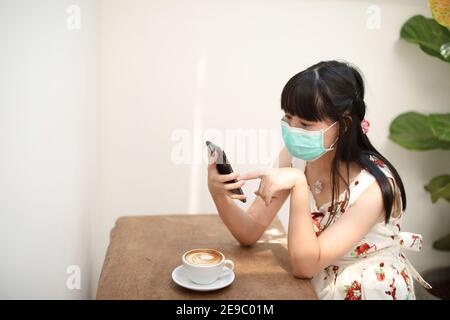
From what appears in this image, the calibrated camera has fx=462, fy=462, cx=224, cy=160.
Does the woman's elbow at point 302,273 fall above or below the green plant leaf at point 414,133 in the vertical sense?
below

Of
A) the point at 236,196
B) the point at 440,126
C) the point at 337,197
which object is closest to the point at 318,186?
the point at 337,197

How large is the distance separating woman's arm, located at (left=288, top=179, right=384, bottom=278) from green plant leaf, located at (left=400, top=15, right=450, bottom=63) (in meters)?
1.22

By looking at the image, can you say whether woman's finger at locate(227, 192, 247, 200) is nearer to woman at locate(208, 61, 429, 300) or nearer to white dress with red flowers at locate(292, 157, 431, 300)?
woman at locate(208, 61, 429, 300)

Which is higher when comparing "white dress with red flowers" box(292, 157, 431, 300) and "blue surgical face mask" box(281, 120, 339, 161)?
Answer: "blue surgical face mask" box(281, 120, 339, 161)

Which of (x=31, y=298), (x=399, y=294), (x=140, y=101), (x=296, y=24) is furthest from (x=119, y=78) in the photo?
(x=399, y=294)

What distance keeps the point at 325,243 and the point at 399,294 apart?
326 mm

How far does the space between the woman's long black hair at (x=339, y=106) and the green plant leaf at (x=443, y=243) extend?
130cm

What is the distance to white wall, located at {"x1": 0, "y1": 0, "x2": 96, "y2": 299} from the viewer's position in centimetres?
136

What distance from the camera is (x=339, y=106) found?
56.5 inches

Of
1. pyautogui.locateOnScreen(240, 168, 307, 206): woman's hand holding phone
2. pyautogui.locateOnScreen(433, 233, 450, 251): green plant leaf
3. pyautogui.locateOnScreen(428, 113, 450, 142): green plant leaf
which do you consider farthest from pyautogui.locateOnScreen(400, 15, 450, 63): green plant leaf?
pyautogui.locateOnScreen(240, 168, 307, 206): woman's hand holding phone

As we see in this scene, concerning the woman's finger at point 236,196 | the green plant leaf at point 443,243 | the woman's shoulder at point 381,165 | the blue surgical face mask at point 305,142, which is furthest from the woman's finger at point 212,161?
the green plant leaf at point 443,243

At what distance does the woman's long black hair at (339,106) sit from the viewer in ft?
4.63

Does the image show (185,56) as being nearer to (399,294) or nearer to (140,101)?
(140,101)

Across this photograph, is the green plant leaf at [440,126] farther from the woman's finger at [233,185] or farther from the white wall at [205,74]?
the woman's finger at [233,185]
